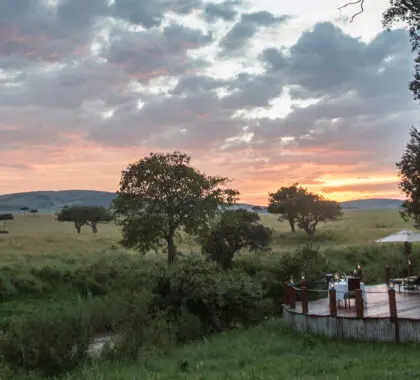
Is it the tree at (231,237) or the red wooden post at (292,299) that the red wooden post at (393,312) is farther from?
the tree at (231,237)

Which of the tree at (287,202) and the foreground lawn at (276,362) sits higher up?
the tree at (287,202)

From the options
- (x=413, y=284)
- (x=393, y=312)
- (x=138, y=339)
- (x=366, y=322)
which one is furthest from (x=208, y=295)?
(x=413, y=284)

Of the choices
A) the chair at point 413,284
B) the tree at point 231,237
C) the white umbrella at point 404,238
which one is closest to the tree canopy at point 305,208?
the tree at point 231,237

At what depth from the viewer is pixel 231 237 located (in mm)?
42125

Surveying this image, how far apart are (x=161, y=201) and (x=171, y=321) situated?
15.1 metres

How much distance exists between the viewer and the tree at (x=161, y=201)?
35.8 m

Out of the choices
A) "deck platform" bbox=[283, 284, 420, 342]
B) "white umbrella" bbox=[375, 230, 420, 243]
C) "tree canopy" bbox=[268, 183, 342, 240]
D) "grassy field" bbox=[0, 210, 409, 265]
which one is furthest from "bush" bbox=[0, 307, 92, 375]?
"tree canopy" bbox=[268, 183, 342, 240]

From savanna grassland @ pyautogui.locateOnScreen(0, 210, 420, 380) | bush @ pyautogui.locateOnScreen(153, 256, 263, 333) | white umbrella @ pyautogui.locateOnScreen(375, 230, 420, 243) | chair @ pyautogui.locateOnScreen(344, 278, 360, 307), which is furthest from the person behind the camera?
white umbrella @ pyautogui.locateOnScreen(375, 230, 420, 243)

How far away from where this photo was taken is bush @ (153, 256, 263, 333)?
22750 millimetres

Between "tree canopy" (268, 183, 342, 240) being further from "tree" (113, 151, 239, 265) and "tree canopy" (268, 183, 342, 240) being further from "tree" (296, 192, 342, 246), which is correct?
"tree" (113, 151, 239, 265)

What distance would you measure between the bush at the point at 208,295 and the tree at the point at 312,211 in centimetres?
4431

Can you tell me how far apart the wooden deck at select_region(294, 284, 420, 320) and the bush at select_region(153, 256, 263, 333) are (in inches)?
103

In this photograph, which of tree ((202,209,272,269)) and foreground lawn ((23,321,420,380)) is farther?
tree ((202,209,272,269))

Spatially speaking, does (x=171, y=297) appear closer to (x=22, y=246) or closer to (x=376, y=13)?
(x=376, y=13)
